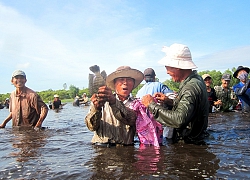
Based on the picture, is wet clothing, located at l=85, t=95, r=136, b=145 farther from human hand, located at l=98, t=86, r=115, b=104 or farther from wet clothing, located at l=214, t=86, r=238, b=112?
wet clothing, located at l=214, t=86, r=238, b=112

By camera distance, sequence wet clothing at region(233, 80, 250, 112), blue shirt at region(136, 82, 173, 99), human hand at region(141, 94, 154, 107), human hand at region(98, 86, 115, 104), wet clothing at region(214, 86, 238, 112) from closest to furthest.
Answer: human hand at region(98, 86, 115, 104) → human hand at region(141, 94, 154, 107) → blue shirt at region(136, 82, 173, 99) → wet clothing at region(233, 80, 250, 112) → wet clothing at region(214, 86, 238, 112)

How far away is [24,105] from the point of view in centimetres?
673

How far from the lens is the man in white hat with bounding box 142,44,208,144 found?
368 centimetres

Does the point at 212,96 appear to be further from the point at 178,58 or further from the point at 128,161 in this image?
the point at 128,161

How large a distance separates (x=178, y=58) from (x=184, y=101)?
2.24 ft

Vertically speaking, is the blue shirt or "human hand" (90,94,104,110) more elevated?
the blue shirt

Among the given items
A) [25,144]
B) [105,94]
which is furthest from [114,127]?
[25,144]

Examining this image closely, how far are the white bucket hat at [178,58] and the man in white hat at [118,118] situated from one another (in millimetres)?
458

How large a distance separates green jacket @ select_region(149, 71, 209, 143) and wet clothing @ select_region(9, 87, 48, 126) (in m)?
3.86

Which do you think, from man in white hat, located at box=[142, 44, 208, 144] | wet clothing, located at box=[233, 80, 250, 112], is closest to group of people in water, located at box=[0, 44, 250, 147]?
man in white hat, located at box=[142, 44, 208, 144]

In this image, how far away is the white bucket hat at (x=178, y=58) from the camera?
12.9 ft

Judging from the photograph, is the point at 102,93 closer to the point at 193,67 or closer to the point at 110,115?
the point at 110,115

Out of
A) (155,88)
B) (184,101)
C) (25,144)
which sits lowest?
(25,144)

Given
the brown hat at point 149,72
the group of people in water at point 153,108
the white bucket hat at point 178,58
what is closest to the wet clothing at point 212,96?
the brown hat at point 149,72
